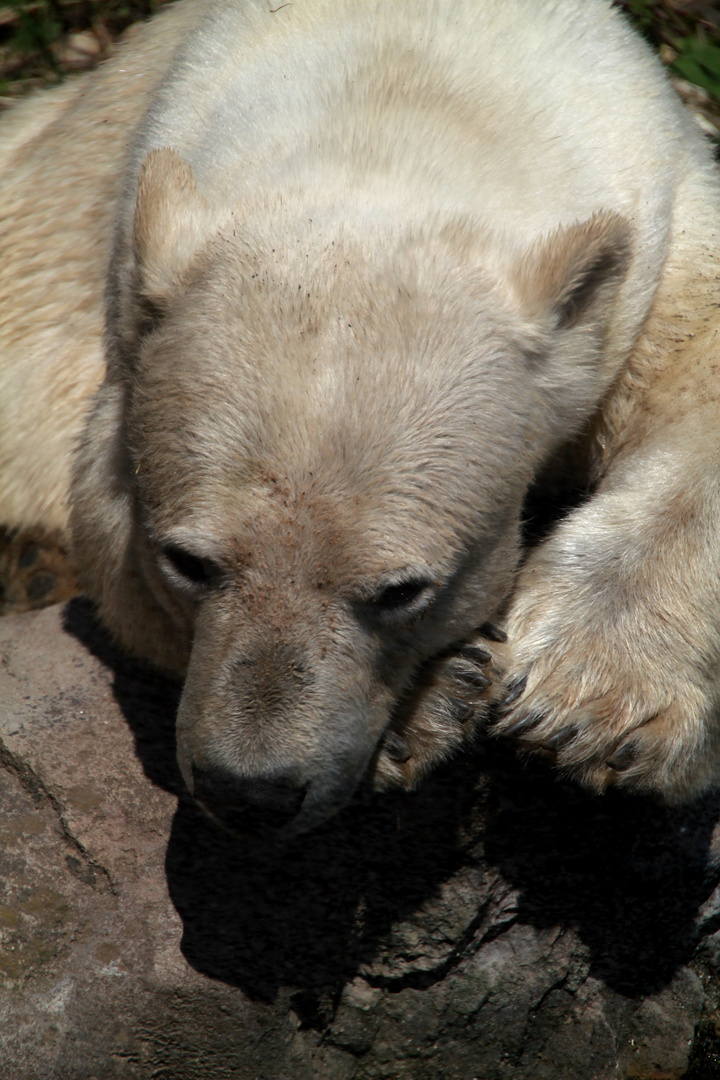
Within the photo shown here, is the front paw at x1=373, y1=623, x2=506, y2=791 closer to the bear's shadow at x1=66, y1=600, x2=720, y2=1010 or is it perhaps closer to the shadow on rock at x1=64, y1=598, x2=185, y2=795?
the bear's shadow at x1=66, y1=600, x2=720, y2=1010

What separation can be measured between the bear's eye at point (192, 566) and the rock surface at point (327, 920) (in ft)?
Answer: 2.10

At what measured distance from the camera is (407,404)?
1.75 m

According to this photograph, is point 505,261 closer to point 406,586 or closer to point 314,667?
point 406,586

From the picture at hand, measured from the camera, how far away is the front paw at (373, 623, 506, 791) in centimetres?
211

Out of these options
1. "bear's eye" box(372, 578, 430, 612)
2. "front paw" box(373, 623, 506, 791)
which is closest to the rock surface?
"front paw" box(373, 623, 506, 791)

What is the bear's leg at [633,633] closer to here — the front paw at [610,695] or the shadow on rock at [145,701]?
the front paw at [610,695]

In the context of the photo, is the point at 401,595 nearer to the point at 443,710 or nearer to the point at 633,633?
the point at 443,710

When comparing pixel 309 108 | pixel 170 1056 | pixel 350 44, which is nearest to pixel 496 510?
pixel 309 108

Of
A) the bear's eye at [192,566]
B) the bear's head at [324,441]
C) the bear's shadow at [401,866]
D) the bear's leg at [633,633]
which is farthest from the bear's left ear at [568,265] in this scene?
the bear's shadow at [401,866]

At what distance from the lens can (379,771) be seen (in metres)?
2.14

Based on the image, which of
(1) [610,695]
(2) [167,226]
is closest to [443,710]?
(1) [610,695]

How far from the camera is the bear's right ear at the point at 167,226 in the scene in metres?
1.95

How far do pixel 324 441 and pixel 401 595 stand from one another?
293 millimetres

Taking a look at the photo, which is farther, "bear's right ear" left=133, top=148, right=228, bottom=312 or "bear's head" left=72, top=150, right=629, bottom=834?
"bear's right ear" left=133, top=148, right=228, bottom=312
